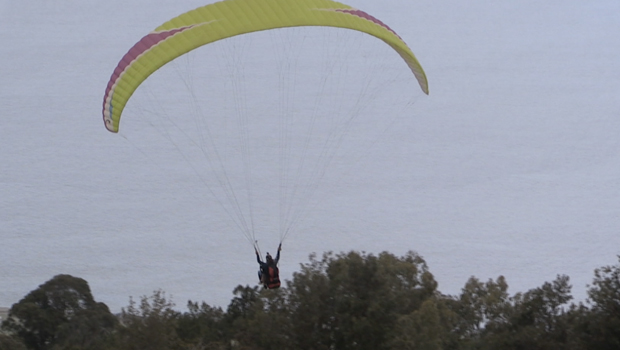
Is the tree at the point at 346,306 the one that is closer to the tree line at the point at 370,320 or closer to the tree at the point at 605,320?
the tree line at the point at 370,320

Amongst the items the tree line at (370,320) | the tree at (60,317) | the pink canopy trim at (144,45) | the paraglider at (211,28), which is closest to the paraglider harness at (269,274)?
the paraglider at (211,28)

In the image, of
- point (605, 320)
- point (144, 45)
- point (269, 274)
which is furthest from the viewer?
point (605, 320)

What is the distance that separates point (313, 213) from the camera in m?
42.8

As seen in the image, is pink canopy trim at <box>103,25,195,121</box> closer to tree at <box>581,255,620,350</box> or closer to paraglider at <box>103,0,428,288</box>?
paraglider at <box>103,0,428,288</box>

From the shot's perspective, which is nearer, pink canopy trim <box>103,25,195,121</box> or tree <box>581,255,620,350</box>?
pink canopy trim <box>103,25,195,121</box>

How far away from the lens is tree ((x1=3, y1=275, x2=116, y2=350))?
20.0 meters

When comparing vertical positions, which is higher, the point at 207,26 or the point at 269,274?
the point at 207,26

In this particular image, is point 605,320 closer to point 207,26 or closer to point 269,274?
point 269,274

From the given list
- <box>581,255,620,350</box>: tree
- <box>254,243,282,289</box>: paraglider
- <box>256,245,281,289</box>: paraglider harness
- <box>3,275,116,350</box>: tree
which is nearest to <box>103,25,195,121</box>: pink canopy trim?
<box>254,243,282,289</box>: paraglider

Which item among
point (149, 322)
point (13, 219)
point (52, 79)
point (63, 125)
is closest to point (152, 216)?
point (13, 219)

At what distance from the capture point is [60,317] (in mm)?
21062

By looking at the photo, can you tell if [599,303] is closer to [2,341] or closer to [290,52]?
[2,341]

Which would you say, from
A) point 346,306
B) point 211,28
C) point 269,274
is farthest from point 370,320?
point 211,28

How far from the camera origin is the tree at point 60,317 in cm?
1995
